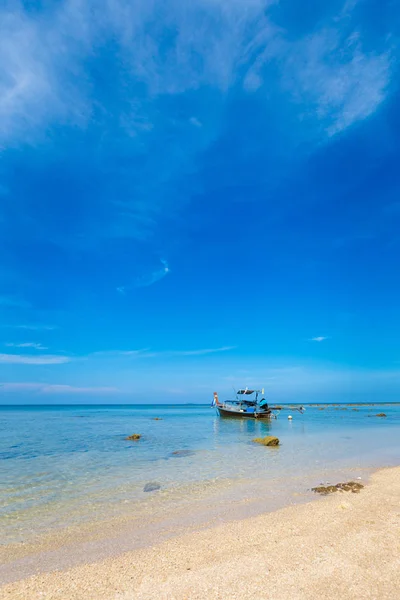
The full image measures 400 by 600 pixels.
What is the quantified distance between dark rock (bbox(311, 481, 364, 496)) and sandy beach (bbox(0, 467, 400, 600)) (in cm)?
319

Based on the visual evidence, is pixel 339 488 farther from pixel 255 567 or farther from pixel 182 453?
pixel 182 453

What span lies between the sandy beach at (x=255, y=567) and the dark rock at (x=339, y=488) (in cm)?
319

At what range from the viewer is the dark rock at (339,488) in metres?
12.8

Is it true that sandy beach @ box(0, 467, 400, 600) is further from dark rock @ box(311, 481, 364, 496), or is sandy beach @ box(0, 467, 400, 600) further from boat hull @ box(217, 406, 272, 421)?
boat hull @ box(217, 406, 272, 421)

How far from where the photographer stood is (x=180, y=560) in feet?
23.8

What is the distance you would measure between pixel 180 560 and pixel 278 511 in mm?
4518

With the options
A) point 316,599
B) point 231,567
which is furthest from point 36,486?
point 316,599

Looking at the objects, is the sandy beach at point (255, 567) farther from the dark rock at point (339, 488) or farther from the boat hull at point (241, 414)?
the boat hull at point (241, 414)

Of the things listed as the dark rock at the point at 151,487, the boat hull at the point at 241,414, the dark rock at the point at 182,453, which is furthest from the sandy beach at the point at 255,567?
the boat hull at the point at 241,414

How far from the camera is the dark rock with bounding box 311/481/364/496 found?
1280cm

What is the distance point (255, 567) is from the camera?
22.2ft

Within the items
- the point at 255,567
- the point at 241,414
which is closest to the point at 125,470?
the point at 255,567

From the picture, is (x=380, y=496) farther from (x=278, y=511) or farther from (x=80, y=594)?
(x=80, y=594)

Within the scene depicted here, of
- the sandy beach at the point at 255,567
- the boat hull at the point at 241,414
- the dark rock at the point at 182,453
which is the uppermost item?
the boat hull at the point at 241,414
